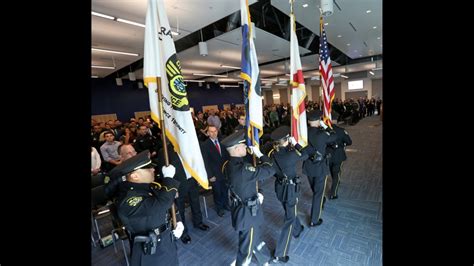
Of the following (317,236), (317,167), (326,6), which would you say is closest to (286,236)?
(317,236)

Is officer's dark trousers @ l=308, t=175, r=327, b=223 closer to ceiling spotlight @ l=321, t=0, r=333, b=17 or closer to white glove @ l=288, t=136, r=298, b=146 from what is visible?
white glove @ l=288, t=136, r=298, b=146

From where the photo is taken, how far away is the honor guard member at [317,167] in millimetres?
2925

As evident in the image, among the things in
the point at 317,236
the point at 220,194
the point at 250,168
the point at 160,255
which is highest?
the point at 250,168

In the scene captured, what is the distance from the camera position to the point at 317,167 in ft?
9.77

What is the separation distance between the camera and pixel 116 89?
1303 cm

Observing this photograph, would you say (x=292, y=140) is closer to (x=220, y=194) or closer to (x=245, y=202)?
(x=245, y=202)

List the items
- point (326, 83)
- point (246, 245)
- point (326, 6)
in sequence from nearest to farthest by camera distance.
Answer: point (246, 245)
point (326, 83)
point (326, 6)

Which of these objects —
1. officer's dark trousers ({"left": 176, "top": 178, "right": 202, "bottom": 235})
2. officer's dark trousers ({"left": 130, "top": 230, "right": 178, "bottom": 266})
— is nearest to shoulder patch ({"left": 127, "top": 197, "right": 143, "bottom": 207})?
officer's dark trousers ({"left": 130, "top": 230, "right": 178, "bottom": 266})

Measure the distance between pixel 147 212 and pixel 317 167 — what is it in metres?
2.39

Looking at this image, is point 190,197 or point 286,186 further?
point 190,197

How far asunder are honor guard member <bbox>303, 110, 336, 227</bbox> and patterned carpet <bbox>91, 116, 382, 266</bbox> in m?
0.27
